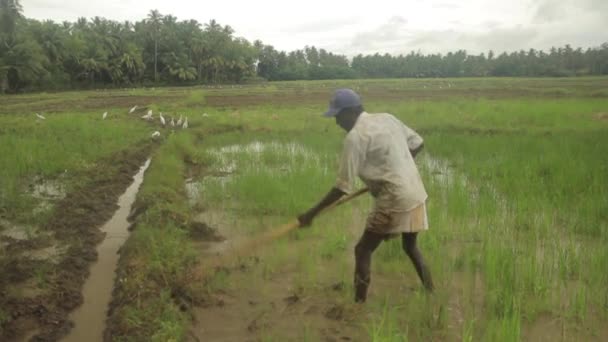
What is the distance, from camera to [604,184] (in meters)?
5.46

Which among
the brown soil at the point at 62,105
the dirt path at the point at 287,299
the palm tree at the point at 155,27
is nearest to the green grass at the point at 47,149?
the dirt path at the point at 287,299

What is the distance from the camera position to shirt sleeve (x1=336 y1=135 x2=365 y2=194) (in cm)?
261

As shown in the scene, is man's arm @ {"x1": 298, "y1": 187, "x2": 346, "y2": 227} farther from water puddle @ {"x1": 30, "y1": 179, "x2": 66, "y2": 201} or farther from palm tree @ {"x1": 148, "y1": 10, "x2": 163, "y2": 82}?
palm tree @ {"x1": 148, "y1": 10, "x2": 163, "y2": 82}

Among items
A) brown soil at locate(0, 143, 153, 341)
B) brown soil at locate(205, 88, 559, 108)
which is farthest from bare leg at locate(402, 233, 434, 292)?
brown soil at locate(205, 88, 559, 108)

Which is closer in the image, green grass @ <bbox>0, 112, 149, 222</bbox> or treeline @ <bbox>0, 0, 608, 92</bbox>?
green grass @ <bbox>0, 112, 149, 222</bbox>

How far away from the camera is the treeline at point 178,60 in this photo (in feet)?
102

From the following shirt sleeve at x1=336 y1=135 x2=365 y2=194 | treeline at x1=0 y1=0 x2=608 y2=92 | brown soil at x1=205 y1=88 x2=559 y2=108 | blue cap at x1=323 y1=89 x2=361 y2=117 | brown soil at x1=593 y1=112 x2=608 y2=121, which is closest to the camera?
shirt sleeve at x1=336 y1=135 x2=365 y2=194

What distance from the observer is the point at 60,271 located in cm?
367

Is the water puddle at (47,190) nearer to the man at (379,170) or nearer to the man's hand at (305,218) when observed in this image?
the man's hand at (305,218)

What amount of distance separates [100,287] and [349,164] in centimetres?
229

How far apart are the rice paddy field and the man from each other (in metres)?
0.48

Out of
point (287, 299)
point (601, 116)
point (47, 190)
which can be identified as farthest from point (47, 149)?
point (601, 116)

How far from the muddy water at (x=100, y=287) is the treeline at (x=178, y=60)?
17880 mm

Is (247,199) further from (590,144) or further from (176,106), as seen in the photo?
Answer: (176,106)
